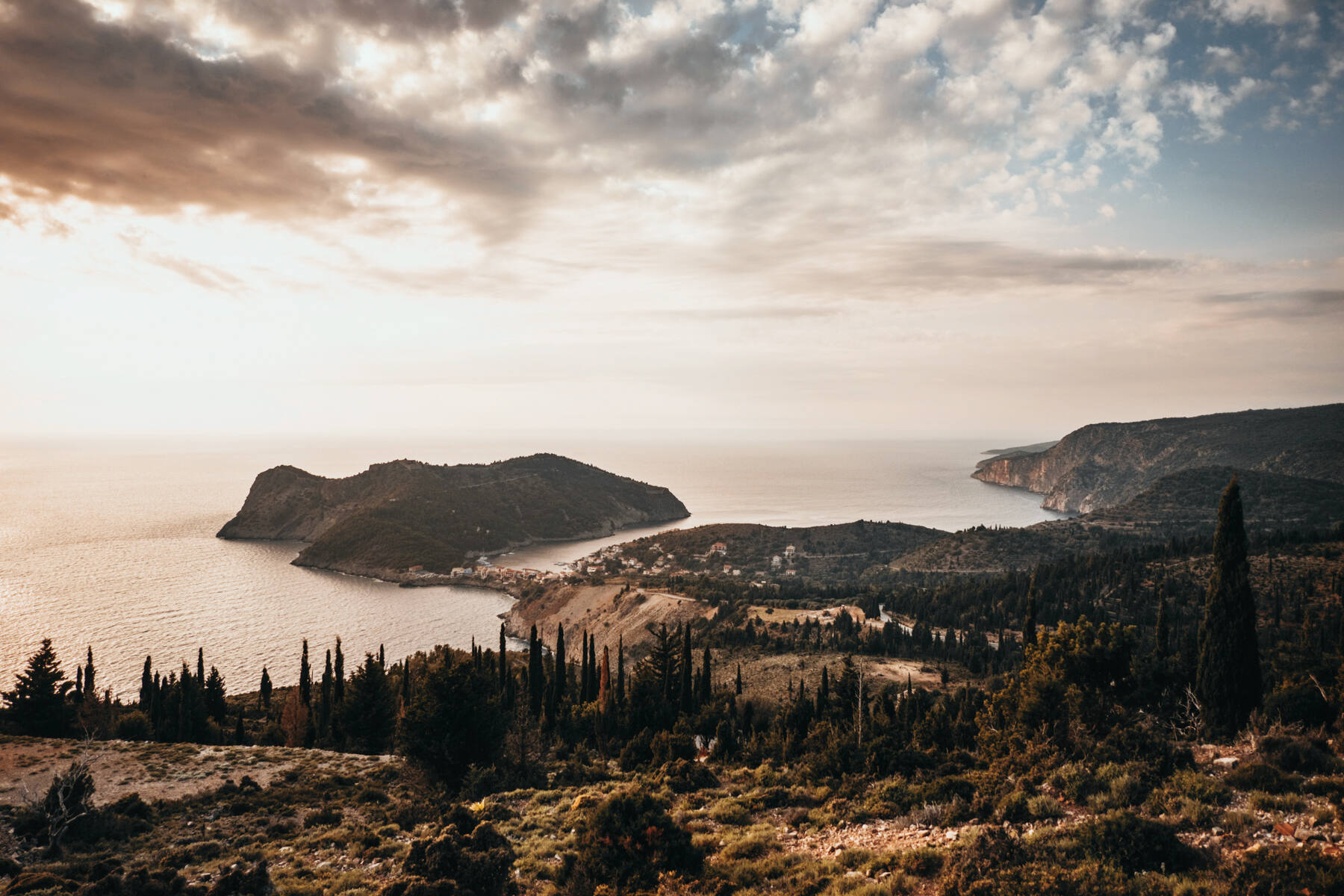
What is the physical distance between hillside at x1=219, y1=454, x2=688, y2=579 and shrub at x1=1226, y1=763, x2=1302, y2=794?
138 m

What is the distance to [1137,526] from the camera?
439 feet

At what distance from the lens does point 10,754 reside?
28.5m

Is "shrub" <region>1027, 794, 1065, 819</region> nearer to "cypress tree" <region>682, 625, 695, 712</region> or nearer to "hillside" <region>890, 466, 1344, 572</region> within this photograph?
"cypress tree" <region>682, 625, 695, 712</region>

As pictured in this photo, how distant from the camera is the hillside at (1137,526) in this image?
119000 millimetres

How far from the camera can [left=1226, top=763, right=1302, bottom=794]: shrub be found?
1100cm

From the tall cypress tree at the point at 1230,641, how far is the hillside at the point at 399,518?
5232 inches

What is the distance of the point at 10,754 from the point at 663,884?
3438cm

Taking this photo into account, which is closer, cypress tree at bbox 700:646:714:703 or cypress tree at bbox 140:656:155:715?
cypress tree at bbox 700:646:714:703

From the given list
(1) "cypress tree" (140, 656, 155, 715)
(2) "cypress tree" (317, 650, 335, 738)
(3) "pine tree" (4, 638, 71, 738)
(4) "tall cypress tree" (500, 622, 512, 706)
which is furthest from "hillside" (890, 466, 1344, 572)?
(3) "pine tree" (4, 638, 71, 738)

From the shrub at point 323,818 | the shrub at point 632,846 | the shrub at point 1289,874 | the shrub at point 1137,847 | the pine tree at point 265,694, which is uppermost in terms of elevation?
the shrub at point 1289,874

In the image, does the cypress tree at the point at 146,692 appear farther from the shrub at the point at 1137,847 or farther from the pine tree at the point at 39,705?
the shrub at the point at 1137,847

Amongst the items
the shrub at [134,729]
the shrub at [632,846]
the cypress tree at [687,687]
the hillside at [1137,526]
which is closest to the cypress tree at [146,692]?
the shrub at [134,729]

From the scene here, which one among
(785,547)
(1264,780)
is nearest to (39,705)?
(1264,780)

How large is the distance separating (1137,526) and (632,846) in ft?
514
